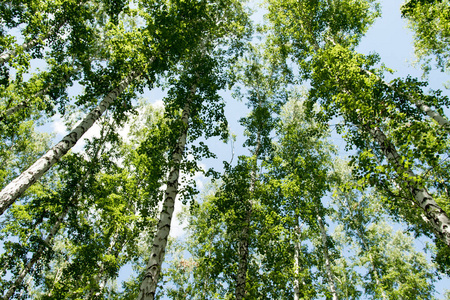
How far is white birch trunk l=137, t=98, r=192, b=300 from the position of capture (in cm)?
525

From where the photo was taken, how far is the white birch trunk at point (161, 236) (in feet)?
17.2

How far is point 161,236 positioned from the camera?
6.00 meters

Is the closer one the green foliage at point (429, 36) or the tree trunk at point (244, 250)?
the tree trunk at point (244, 250)

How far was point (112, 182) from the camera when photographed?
42.4 feet

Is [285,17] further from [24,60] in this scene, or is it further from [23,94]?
[23,94]

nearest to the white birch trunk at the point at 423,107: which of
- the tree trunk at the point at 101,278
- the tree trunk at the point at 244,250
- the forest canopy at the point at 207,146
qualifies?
the forest canopy at the point at 207,146

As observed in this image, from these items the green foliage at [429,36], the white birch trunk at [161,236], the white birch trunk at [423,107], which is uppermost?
the green foliage at [429,36]

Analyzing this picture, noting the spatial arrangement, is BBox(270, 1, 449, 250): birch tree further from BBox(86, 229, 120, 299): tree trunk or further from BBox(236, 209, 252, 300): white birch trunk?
BBox(86, 229, 120, 299): tree trunk

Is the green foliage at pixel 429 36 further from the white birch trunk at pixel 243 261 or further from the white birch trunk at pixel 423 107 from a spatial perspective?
the white birch trunk at pixel 243 261

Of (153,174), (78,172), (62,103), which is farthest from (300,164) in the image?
(62,103)

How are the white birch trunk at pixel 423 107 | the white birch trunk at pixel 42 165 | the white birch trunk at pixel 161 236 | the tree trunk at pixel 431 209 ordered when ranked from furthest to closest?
the white birch trunk at pixel 423 107
the white birch trunk at pixel 161 236
the tree trunk at pixel 431 209
the white birch trunk at pixel 42 165

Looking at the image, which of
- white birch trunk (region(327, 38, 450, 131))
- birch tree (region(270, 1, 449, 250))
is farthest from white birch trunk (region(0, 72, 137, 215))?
white birch trunk (region(327, 38, 450, 131))

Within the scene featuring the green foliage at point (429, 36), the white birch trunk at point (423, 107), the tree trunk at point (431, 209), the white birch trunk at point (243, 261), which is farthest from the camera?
the green foliage at point (429, 36)

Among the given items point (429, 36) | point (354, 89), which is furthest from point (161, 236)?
point (429, 36)
